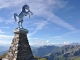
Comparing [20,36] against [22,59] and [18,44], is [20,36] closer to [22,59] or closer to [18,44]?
[18,44]

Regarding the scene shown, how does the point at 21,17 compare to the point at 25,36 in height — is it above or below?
above

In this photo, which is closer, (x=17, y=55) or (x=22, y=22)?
(x=17, y=55)

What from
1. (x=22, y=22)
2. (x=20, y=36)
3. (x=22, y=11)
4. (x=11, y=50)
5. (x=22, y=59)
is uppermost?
(x=22, y=11)

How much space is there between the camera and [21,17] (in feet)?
52.0

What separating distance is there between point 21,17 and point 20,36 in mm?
2132

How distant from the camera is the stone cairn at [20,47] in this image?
14.6 m

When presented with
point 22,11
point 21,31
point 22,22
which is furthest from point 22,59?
Answer: point 22,11

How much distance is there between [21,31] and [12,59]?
3024mm

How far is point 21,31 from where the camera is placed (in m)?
15.3

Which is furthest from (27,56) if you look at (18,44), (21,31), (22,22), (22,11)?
(22,11)

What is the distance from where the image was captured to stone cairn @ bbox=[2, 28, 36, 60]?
14559 millimetres

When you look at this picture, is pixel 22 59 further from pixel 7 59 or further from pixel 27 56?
pixel 7 59

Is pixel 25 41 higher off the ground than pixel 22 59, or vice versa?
pixel 25 41

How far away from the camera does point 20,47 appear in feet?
48.8
